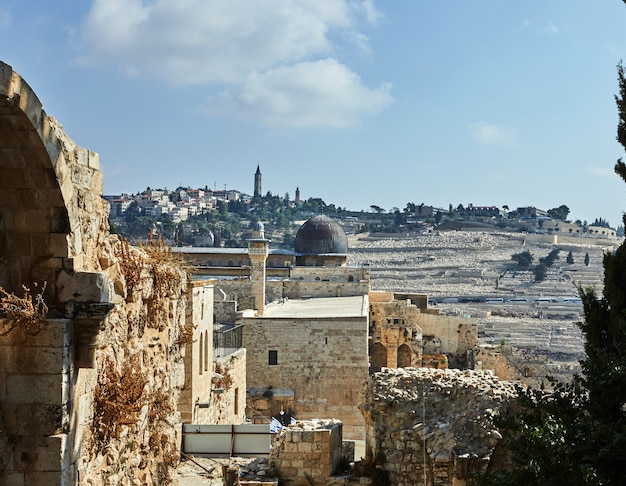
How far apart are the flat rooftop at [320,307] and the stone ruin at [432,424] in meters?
12.4

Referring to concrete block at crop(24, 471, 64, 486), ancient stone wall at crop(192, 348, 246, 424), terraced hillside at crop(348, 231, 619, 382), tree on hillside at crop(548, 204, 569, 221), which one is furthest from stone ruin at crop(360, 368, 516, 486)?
tree on hillside at crop(548, 204, 569, 221)

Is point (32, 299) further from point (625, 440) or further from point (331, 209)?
point (331, 209)

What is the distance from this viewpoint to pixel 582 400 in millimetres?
6484

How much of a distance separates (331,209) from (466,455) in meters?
146

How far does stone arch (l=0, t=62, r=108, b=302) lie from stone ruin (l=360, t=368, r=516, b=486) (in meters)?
5.86

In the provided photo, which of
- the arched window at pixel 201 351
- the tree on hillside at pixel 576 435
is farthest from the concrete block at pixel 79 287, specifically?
the arched window at pixel 201 351

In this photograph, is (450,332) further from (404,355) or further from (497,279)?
(497,279)

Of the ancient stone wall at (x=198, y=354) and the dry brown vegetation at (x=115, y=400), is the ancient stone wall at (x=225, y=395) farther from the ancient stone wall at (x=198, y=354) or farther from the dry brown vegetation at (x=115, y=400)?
the dry brown vegetation at (x=115, y=400)

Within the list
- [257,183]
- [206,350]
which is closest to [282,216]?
[257,183]

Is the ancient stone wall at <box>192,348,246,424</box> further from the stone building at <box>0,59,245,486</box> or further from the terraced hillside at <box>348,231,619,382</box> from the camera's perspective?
the terraced hillside at <box>348,231,619,382</box>

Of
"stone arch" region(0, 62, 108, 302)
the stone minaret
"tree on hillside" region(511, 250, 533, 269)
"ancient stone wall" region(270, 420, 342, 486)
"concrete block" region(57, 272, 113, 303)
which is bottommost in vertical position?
"ancient stone wall" region(270, 420, 342, 486)

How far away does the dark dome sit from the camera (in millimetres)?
36312

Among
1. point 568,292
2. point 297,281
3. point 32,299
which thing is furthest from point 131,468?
point 568,292

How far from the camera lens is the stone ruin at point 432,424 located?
9.00 metres
